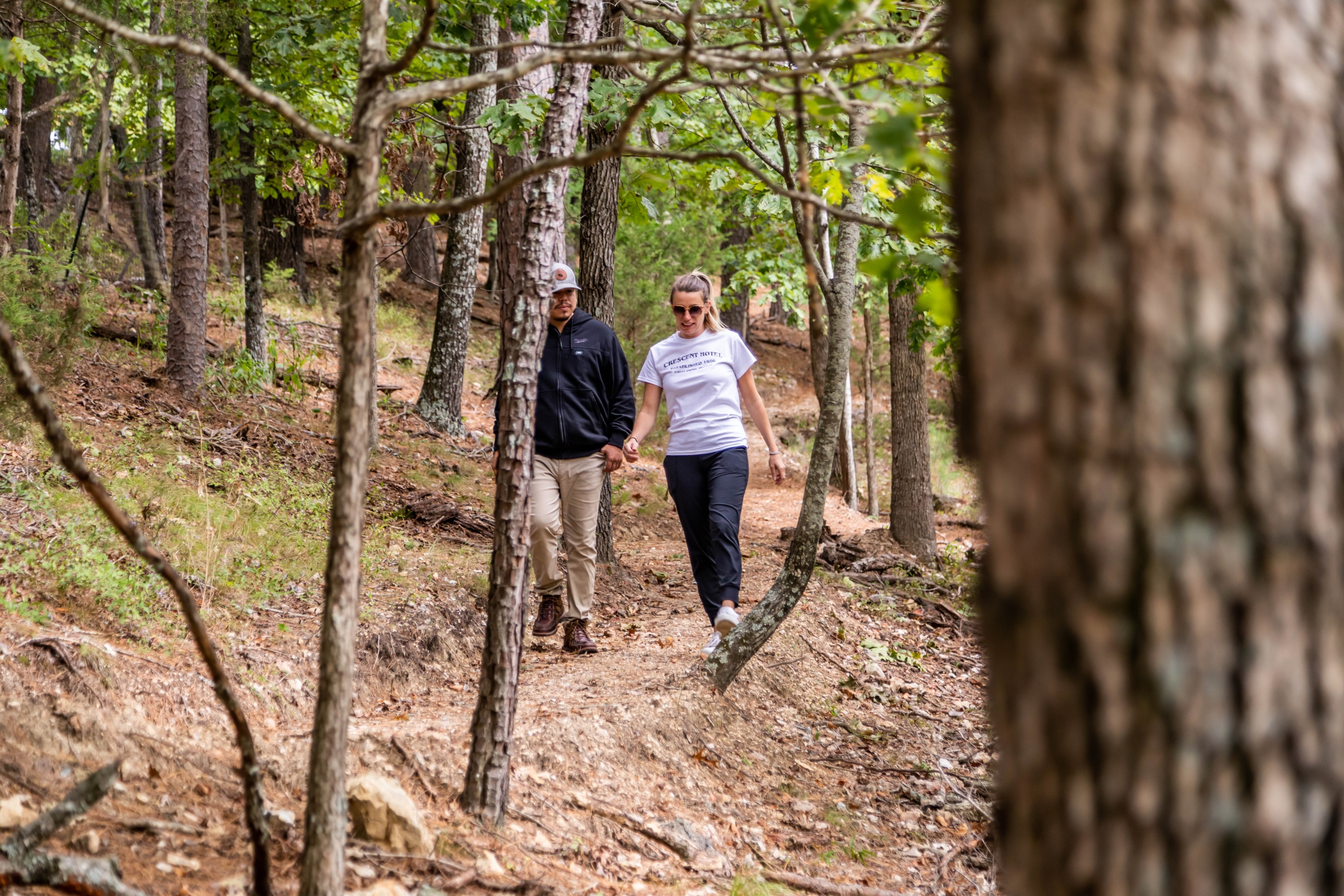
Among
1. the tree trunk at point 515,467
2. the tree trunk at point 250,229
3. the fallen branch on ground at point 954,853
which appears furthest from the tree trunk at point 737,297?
the tree trunk at point 515,467

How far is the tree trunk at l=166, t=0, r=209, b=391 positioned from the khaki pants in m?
4.67

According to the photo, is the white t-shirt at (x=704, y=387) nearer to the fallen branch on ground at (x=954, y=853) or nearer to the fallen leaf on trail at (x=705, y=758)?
the fallen leaf on trail at (x=705, y=758)

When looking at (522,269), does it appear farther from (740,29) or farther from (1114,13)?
(1114,13)

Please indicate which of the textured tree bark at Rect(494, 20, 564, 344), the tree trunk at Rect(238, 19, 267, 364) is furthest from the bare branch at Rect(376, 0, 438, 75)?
the tree trunk at Rect(238, 19, 267, 364)

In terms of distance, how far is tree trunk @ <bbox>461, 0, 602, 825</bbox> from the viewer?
3330 mm

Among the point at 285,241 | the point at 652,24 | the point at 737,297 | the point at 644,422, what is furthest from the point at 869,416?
the point at 285,241

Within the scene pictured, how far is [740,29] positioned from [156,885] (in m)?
3.35

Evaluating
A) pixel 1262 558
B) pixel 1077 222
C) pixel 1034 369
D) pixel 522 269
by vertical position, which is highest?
pixel 522 269

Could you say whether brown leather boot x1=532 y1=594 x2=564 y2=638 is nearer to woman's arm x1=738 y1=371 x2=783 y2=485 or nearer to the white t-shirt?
the white t-shirt

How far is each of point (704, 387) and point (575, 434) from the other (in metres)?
0.83

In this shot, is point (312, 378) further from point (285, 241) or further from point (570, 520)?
point (570, 520)

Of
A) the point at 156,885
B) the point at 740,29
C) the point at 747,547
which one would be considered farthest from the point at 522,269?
the point at 747,547

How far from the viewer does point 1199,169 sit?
0.97 metres

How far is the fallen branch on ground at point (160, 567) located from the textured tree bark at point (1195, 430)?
5.97 feet
